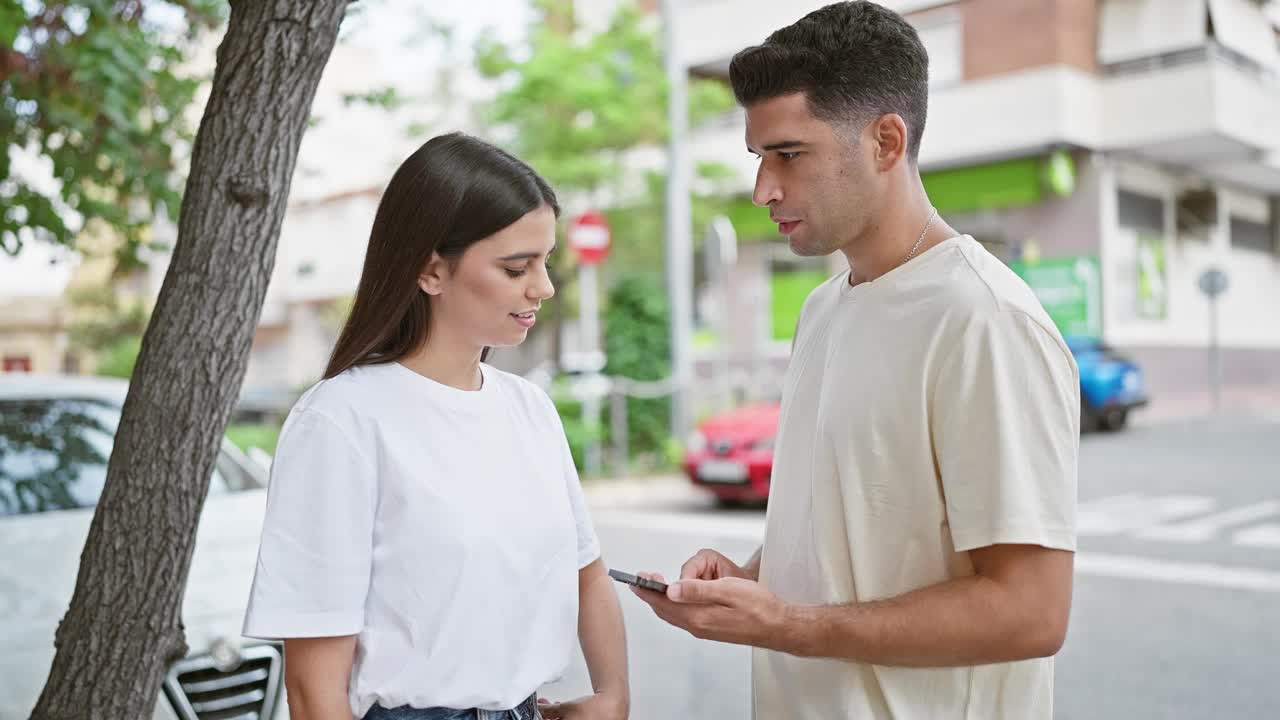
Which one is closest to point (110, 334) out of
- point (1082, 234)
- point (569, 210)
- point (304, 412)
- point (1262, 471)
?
point (569, 210)

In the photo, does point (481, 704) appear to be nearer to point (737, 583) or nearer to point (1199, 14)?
point (737, 583)

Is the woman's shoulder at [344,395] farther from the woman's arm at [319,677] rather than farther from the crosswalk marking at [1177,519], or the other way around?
the crosswalk marking at [1177,519]

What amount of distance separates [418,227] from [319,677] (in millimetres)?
686

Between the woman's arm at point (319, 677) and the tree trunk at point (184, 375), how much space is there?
40.1 inches

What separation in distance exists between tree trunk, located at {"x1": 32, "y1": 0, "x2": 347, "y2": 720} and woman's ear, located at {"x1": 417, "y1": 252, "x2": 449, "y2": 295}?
0.86 meters

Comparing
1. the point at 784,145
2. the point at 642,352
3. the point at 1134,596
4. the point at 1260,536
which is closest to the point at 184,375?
the point at 784,145

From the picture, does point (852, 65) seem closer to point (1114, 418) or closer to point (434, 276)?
point (434, 276)

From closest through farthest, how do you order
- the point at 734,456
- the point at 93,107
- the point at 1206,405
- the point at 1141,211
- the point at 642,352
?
the point at 93,107
the point at 734,456
the point at 642,352
the point at 1206,405
the point at 1141,211

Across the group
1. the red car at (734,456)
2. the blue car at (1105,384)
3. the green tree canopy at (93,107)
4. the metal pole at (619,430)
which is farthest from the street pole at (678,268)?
→ the green tree canopy at (93,107)

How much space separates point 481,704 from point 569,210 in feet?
54.9

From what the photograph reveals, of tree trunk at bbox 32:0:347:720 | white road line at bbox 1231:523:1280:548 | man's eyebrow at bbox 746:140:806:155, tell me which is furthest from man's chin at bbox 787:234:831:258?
Result: white road line at bbox 1231:523:1280:548

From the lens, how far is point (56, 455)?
4492 millimetres

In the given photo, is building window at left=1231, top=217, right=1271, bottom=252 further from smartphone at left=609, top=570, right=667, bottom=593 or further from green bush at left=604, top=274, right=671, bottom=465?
smartphone at left=609, top=570, right=667, bottom=593

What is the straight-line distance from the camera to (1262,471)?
11961 mm
